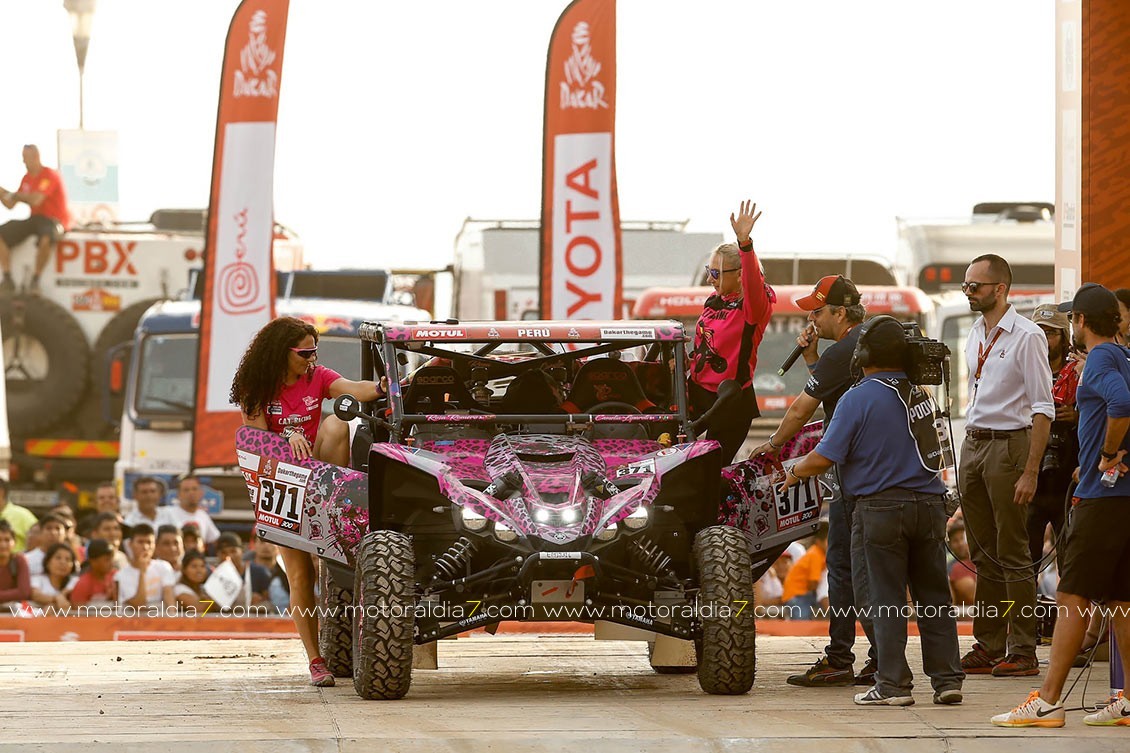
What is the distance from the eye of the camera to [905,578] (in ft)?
28.4

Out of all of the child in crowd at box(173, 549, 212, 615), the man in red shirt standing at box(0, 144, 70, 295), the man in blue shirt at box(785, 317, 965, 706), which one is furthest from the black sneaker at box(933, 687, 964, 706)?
the man in red shirt standing at box(0, 144, 70, 295)

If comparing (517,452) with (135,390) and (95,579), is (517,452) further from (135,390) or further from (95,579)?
(135,390)

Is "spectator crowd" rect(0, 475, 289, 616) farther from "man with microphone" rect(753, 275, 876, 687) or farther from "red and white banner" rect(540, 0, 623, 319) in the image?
"man with microphone" rect(753, 275, 876, 687)

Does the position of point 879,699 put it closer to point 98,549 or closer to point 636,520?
point 636,520

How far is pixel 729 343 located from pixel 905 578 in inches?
76.6

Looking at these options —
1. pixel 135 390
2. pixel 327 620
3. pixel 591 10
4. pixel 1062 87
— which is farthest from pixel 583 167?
pixel 327 620

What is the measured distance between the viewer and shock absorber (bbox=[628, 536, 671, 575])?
30.3 feet

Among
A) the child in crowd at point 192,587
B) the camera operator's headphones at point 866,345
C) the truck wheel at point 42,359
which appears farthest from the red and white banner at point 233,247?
the camera operator's headphones at point 866,345

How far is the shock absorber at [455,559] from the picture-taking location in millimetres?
9062

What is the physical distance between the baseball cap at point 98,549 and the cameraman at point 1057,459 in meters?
8.26

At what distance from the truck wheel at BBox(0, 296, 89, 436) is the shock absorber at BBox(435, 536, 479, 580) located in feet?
48.4

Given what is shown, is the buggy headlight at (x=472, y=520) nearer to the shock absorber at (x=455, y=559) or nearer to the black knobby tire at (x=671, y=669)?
the shock absorber at (x=455, y=559)

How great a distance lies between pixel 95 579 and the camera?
1598cm

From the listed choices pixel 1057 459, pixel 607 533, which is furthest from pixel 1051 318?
pixel 607 533
